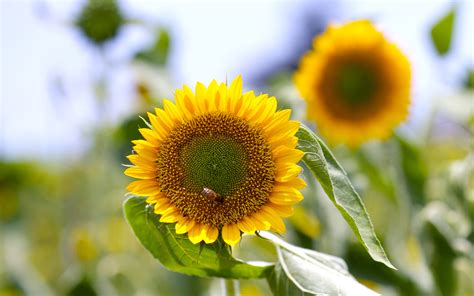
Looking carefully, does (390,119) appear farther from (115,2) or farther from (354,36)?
(115,2)

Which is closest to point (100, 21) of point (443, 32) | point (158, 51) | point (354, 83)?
point (158, 51)

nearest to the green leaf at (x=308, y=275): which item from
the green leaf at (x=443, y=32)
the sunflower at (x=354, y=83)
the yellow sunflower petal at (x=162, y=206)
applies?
the yellow sunflower petal at (x=162, y=206)

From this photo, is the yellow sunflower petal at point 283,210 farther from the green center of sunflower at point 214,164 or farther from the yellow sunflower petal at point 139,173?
the yellow sunflower petal at point 139,173

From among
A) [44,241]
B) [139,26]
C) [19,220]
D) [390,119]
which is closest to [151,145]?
[390,119]

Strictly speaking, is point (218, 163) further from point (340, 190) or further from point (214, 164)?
point (340, 190)

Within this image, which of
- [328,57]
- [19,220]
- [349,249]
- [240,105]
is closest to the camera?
[240,105]

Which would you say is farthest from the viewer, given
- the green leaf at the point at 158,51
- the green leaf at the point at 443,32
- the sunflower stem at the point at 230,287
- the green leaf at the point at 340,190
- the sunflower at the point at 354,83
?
the green leaf at the point at 158,51

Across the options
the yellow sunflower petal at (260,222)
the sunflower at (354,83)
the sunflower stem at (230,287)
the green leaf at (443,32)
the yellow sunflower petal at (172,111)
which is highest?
the green leaf at (443,32)
